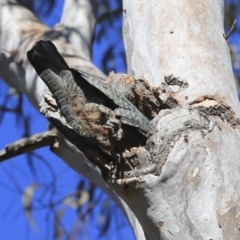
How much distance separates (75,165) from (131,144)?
0.95 m

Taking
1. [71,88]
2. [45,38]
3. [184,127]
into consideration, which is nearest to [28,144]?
[45,38]

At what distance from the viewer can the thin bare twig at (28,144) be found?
2.03 m

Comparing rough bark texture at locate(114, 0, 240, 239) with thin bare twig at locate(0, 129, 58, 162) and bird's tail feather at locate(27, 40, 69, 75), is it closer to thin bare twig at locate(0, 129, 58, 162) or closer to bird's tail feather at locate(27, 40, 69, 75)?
bird's tail feather at locate(27, 40, 69, 75)

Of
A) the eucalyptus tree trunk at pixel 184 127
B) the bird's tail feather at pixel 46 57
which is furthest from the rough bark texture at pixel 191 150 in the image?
the bird's tail feather at pixel 46 57

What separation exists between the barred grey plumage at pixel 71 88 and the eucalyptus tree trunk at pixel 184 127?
0.06 metres

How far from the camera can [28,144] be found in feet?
6.70

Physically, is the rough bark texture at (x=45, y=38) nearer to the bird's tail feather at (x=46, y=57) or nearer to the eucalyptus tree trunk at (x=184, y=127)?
the eucalyptus tree trunk at (x=184, y=127)

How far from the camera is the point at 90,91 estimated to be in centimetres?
115

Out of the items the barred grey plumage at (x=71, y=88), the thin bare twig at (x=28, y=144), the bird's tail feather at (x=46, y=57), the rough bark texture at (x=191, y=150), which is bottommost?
the rough bark texture at (x=191, y=150)

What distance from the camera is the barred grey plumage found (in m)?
1.14

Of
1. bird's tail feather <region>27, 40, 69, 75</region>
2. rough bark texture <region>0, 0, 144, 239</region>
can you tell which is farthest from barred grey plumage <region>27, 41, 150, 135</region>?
rough bark texture <region>0, 0, 144, 239</region>

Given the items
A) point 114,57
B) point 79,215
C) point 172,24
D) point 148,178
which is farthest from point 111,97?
point 114,57

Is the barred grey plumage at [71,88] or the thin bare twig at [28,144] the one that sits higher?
the thin bare twig at [28,144]

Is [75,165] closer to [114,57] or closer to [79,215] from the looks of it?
[79,215]
